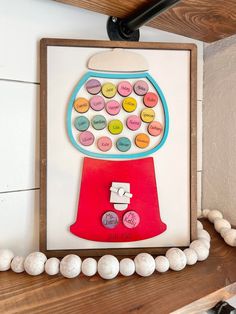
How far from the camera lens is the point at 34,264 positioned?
43 cm

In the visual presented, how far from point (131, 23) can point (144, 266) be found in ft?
1.47

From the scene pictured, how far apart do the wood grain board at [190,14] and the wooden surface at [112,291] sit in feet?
1.55

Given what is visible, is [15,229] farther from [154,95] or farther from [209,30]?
[209,30]

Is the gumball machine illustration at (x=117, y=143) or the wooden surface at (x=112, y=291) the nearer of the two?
the wooden surface at (x=112, y=291)

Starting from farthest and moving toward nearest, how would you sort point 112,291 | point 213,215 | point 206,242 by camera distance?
1. point 213,215
2. point 206,242
3. point 112,291

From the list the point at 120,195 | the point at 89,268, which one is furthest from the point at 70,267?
the point at 120,195

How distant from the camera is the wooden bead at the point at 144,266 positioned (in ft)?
1.42

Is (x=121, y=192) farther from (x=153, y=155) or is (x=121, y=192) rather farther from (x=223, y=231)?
(x=223, y=231)

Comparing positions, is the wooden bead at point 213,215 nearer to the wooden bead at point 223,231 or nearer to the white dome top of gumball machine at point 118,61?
the wooden bead at point 223,231

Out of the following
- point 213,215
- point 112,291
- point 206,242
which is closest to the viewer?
point 112,291

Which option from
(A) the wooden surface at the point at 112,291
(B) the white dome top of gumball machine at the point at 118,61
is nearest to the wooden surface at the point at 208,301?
(A) the wooden surface at the point at 112,291

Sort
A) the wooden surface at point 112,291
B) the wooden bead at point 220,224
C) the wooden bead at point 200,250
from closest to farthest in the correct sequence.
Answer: the wooden surface at point 112,291
the wooden bead at point 200,250
the wooden bead at point 220,224

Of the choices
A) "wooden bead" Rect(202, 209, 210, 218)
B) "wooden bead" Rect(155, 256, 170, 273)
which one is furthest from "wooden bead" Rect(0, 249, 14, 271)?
"wooden bead" Rect(202, 209, 210, 218)

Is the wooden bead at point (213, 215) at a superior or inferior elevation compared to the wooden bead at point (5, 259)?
superior
